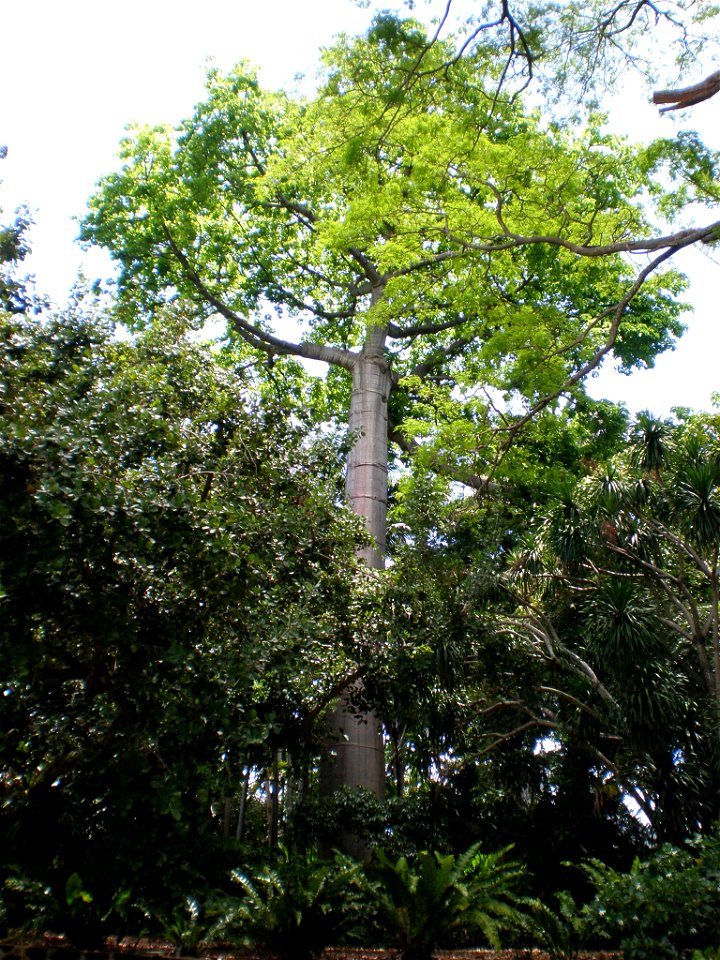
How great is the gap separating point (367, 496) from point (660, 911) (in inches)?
306

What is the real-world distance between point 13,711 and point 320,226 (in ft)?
28.7

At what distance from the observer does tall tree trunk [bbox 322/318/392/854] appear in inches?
408

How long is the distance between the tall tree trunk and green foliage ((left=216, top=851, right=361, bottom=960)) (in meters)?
2.47

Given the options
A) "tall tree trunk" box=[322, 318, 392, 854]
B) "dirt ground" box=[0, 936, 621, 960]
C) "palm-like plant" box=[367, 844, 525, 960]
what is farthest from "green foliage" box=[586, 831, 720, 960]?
"tall tree trunk" box=[322, 318, 392, 854]

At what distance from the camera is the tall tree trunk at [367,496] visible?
408 inches

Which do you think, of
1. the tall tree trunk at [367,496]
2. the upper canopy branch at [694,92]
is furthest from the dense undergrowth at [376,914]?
the upper canopy branch at [694,92]

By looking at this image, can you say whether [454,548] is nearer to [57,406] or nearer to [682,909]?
[682,909]

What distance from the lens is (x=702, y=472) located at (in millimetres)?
9305

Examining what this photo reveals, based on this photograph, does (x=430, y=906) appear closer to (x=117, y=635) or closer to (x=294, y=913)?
(x=294, y=913)

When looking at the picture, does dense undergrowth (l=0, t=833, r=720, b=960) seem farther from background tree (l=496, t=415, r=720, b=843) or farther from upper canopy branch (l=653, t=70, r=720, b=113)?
upper canopy branch (l=653, t=70, r=720, b=113)

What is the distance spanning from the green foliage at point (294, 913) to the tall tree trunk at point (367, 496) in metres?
2.47

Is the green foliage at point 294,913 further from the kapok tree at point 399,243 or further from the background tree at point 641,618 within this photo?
the background tree at point 641,618

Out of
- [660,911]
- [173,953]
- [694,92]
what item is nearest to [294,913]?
[173,953]

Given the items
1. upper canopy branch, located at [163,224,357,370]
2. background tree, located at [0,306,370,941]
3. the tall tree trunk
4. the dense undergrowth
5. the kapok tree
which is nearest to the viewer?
background tree, located at [0,306,370,941]
